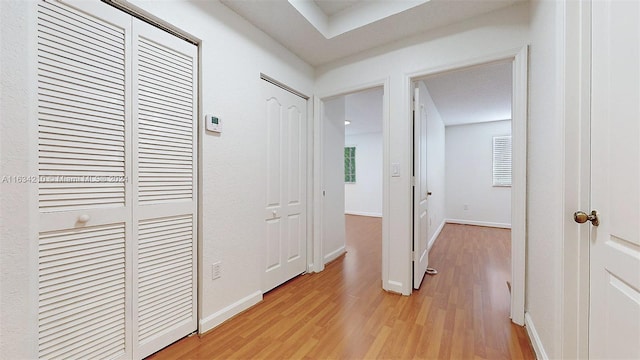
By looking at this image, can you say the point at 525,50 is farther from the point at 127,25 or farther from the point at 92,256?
the point at 92,256

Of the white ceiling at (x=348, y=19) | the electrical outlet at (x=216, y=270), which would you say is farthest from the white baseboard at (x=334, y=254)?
the white ceiling at (x=348, y=19)

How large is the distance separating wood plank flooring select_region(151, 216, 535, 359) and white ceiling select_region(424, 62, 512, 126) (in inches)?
81.2

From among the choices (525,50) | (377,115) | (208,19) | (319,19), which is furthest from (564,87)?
(377,115)

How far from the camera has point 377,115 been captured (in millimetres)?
5016

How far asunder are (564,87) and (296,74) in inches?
81.7

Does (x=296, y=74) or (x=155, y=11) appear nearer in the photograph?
(x=155, y=11)

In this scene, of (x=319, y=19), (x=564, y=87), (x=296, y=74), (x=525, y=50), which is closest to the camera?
(x=564, y=87)

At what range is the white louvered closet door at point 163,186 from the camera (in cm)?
140

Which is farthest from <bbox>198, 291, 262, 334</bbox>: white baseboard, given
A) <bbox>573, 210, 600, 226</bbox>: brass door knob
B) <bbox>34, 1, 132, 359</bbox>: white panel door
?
<bbox>573, 210, 600, 226</bbox>: brass door knob

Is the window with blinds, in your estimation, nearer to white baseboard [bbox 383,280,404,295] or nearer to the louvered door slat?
white baseboard [bbox 383,280,404,295]

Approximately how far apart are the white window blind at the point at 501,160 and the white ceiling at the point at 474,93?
0.50 meters

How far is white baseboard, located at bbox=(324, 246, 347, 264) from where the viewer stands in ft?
9.96

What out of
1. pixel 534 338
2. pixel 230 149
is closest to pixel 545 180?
pixel 534 338

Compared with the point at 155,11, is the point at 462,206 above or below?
below
